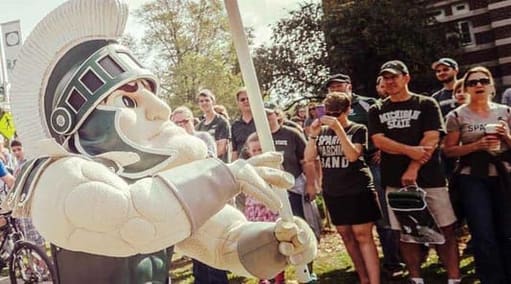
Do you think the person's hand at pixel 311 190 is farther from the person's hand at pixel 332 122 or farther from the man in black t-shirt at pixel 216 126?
the man in black t-shirt at pixel 216 126

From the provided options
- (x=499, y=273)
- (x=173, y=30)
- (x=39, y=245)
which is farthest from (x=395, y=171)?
(x=173, y=30)

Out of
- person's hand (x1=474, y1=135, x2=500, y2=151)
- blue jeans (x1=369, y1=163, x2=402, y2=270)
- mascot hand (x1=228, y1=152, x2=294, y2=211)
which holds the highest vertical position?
mascot hand (x1=228, y1=152, x2=294, y2=211)

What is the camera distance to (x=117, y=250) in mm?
1482

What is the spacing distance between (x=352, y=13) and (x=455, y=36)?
11.3 ft

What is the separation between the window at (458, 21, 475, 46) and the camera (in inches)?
727

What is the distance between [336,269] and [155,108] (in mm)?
3510

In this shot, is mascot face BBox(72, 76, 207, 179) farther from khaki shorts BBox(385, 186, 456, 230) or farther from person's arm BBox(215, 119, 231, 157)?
person's arm BBox(215, 119, 231, 157)

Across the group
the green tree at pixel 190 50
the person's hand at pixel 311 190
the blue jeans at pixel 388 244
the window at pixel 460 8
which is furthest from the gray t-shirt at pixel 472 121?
the green tree at pixel 190 50

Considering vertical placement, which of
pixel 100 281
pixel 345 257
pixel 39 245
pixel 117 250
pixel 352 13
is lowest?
pixel 345 257

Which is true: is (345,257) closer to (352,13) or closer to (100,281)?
(100,281)

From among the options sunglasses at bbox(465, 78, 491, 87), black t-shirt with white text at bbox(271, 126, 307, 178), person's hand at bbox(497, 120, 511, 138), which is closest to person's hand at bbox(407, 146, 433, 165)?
person's hand at bbox(497, 120, 511, 138)

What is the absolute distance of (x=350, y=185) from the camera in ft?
12.7

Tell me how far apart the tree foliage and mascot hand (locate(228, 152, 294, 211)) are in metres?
17.4

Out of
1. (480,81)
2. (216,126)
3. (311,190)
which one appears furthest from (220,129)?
(480,81)
